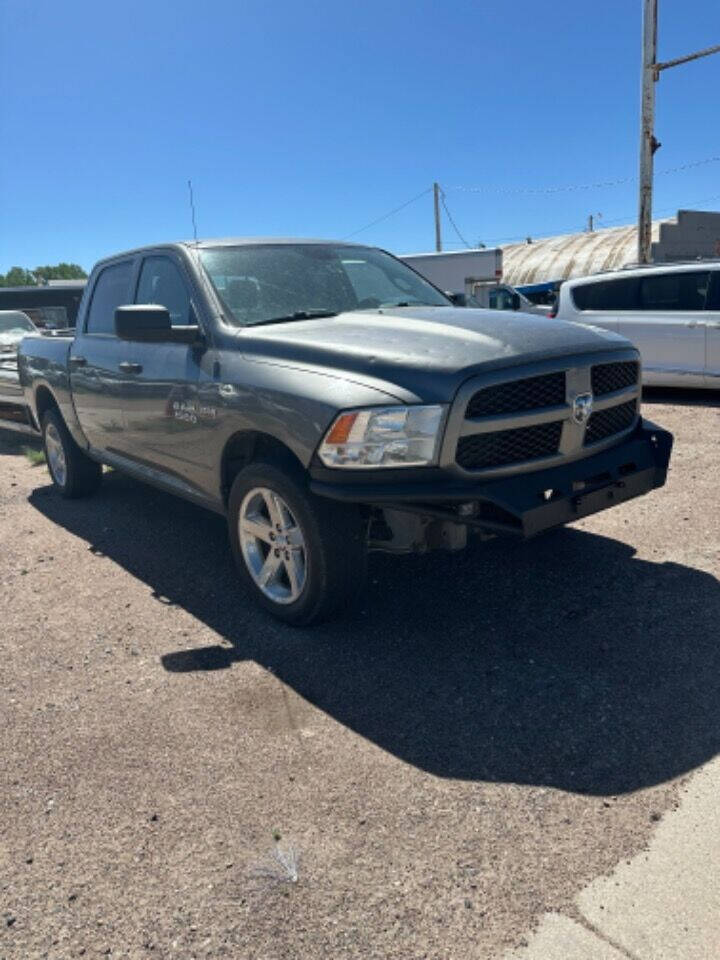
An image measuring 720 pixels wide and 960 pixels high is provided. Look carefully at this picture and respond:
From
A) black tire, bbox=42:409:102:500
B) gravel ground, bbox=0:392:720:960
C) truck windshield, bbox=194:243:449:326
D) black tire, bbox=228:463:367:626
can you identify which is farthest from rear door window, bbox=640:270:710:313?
black tire, bbox=228:463:367:626

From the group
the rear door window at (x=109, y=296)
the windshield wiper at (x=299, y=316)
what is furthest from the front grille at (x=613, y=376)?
the rear door window at (x=109, y=296)

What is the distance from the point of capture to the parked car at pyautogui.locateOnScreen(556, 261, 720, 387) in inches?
358

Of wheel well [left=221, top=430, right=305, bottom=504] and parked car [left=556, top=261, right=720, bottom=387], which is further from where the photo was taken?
parked car [left=556, top=261, right=720, bottom=387]

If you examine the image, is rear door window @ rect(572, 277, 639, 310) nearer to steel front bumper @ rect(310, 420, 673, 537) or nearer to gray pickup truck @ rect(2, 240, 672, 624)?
gray pickup truck @ rect(2, 240, 672, 624)

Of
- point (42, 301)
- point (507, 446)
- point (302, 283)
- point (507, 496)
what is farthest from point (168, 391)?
point (42, 301)

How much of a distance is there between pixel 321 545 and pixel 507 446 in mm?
921

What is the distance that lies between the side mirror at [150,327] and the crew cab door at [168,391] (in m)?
0.09

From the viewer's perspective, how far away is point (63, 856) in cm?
240

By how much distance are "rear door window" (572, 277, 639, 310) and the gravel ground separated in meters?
5.78

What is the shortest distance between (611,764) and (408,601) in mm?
1556

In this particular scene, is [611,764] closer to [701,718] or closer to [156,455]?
[701,718]

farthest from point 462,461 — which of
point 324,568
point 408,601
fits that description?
point 408,601

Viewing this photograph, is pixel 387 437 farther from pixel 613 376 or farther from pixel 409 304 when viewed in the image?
pixel 409 304

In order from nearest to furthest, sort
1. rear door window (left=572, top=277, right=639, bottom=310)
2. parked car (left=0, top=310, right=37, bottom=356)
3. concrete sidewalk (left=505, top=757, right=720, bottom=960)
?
1. concrete sidewalk (left=505, top=757, right=720, bottom=960)
2. rear door window (left=572, top=277, right=639, bottom=310)
3. parked car (left=0, top=310, right=37, bottom=356)
